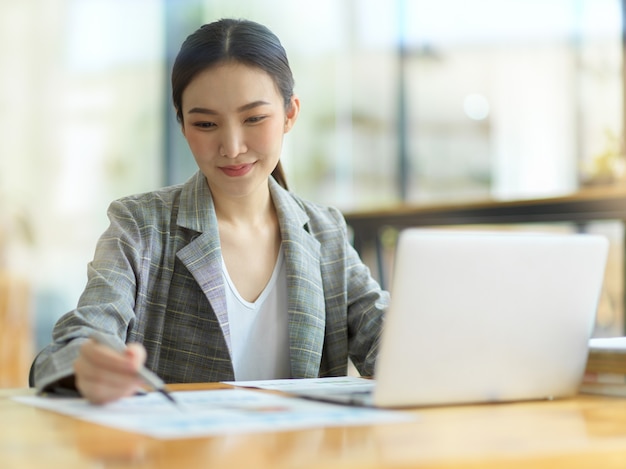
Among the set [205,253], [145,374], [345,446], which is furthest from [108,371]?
[205,253]

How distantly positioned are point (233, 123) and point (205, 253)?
0.73 feet

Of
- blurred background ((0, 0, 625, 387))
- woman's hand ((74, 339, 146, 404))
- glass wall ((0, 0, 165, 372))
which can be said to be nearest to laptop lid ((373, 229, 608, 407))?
woman's hand ((74, 339, 146, 404))

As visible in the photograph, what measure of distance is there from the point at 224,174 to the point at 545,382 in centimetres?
69

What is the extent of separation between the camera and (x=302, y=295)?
68.7 inches

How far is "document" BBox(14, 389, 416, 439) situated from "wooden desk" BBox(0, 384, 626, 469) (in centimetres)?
3

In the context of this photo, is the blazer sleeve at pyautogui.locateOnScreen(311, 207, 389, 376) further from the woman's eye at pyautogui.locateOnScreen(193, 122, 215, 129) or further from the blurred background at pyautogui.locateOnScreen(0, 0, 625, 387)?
the blurred background at pyautogui.locateOnScreen(0, 0, 625, 387)

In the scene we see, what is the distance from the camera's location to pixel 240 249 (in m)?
1.78

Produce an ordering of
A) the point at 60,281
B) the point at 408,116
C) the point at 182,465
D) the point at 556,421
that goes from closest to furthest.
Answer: the point at 182,465 < the point at 556,421 < the point at 60,281 < the point at 408,116

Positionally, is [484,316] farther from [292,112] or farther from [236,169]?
[292,112]

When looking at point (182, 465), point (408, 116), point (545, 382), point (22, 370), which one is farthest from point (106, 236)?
point (408, 116)

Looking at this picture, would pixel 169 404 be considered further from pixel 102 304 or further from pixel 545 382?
pixel 545 382

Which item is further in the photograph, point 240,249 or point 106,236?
point 240,249

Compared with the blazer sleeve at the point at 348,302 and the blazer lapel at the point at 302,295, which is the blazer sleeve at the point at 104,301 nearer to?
the blazer lapel at the point at 302,295

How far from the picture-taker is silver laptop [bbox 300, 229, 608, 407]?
110cm
